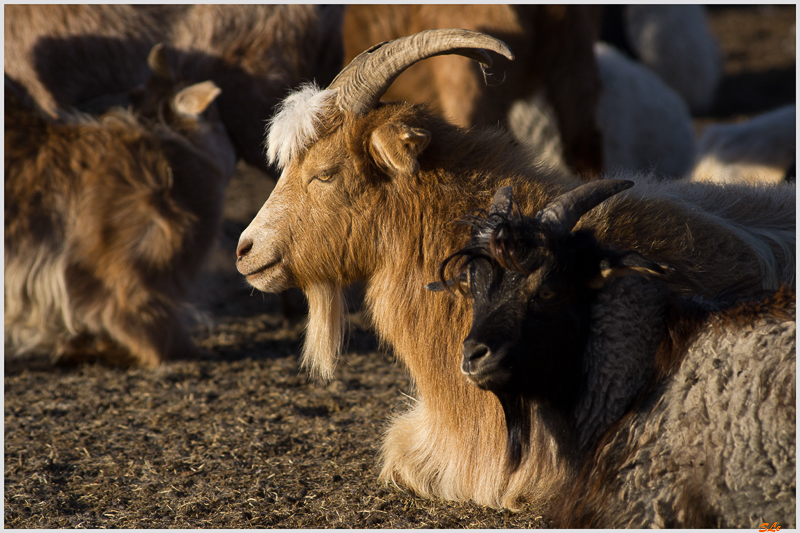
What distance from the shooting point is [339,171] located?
3.35 m

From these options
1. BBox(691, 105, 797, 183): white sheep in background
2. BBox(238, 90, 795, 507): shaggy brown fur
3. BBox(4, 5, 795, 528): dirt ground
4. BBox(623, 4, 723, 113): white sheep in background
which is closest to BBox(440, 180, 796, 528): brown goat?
BBox(238, 90, 795, 507): shaggy brown fur

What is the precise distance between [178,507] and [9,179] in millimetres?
2988

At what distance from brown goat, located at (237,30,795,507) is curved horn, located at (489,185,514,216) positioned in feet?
1.02

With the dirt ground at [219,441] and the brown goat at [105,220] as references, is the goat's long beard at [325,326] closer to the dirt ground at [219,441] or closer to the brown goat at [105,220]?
the dirt ground at [219,441]

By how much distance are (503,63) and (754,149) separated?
2.92 meters

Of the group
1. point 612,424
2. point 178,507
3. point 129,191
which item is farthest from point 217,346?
point 612,424

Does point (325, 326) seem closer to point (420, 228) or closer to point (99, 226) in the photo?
point (420, 228)

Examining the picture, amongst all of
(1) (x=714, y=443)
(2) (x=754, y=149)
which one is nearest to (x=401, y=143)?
(1) (x=714, y=443)

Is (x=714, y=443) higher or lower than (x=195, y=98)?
lower

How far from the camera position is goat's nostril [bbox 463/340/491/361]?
2551 millimetres

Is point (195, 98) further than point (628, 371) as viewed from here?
Yes

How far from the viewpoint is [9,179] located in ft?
17.3

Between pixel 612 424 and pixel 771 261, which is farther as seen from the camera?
pixel 771 261

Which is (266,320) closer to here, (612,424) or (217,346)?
(217,346)
